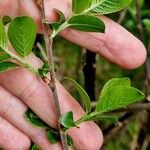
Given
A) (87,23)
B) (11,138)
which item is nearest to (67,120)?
(87,23)

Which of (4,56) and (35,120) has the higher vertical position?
(4,56)

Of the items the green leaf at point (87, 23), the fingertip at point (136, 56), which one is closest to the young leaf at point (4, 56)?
the green leaf at point (87, 23)

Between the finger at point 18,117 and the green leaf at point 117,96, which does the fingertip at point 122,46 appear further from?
the finger at point 18,117

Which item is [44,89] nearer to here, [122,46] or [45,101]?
[45,101]

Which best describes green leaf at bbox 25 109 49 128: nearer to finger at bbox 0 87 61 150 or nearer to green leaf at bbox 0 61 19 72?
finger at bbox 0 87 61 150

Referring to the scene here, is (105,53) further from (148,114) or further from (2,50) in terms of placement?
(148,114)

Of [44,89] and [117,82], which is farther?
[44,89]
